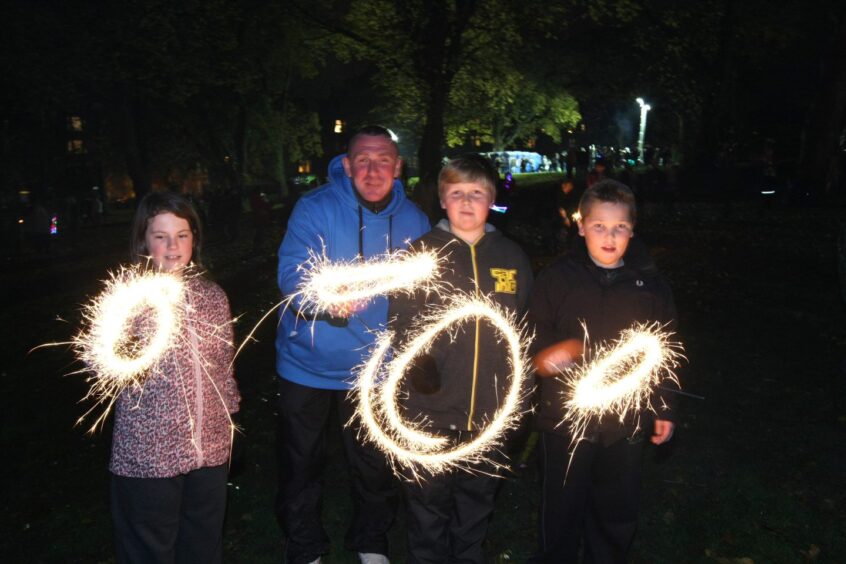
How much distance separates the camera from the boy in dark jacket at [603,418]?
142 inches

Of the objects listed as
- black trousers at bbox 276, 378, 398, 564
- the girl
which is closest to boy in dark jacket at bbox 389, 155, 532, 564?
black trousers at bbox 276, 378, 398, 564

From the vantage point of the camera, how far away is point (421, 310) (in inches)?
141

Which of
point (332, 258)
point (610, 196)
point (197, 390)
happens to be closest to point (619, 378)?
point (610, 196)

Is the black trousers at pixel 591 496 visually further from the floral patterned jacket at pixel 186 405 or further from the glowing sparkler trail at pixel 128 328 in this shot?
the glowing sparkler trail at pixel 128 328

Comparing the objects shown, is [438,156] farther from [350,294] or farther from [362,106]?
[362,106]

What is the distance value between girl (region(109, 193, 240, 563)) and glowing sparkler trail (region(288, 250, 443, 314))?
0.48 m

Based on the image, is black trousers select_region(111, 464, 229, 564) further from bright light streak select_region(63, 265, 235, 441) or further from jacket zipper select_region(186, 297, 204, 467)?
bright light streak select_region(63, 265, 235, 441)

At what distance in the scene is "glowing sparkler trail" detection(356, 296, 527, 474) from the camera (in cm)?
359

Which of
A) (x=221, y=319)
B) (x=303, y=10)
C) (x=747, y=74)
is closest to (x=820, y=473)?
(x=221, y=319)

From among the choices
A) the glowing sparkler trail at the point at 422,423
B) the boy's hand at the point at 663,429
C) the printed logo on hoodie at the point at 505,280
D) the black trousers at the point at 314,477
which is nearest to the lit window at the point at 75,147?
the black trousers at the point at 314,477

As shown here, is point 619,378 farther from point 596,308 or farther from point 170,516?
point 170,516

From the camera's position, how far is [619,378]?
3742 millimetres

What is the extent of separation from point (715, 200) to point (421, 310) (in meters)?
26.0

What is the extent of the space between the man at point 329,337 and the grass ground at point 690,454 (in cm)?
56
